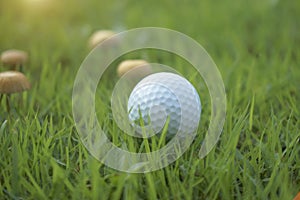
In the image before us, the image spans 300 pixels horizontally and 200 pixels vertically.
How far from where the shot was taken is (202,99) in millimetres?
2562

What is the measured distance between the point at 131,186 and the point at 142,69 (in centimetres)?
112

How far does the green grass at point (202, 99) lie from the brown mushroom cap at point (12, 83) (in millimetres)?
138

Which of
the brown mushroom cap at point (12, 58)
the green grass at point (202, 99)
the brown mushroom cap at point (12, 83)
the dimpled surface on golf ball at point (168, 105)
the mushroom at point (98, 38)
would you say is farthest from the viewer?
the mushroom at point (98, 38)

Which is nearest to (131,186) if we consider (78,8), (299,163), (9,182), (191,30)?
(9,182)

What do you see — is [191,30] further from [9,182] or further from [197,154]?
[9,182]

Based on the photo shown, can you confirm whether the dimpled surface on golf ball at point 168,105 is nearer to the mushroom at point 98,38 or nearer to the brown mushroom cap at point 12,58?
the brown mushroom cap at point 12,58

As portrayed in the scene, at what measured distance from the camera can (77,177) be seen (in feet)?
5.87

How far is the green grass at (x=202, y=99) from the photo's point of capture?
5.87ft

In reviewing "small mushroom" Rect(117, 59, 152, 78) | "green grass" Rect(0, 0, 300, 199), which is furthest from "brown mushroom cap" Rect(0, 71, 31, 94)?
"small mushroom" Rect(117, 59, 152, 78)

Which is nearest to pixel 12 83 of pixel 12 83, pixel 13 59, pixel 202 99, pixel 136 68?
pixel 12 83

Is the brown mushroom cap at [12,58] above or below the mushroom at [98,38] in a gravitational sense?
below

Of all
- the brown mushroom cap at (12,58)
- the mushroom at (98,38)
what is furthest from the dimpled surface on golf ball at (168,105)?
the mushroom at (98,38)

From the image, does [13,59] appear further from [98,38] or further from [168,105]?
[168,105]

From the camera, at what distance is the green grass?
179 cm
